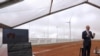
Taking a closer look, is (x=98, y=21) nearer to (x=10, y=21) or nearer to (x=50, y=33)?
(x=50, y=33)

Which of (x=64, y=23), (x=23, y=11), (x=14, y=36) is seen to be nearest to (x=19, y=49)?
(x=14, y=36)

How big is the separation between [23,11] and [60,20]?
2.43m

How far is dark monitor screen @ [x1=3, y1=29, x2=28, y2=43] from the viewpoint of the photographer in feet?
16.2

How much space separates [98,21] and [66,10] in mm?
1654

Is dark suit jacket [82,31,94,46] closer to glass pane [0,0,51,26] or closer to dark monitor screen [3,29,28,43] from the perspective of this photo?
glass pane [0,0,51,26]

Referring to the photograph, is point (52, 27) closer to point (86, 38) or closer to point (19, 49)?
point (86, 38)

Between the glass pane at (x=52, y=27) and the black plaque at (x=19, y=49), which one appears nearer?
the black plaque at (x=19, y=49)

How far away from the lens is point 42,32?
1245cm

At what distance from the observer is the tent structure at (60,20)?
37.8 ft

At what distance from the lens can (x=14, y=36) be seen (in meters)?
5.05

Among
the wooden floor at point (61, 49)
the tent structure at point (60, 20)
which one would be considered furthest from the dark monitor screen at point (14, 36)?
the tent structure at point (60, 20)

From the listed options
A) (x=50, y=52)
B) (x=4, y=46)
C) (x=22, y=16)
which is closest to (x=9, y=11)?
(x=22, y=16)

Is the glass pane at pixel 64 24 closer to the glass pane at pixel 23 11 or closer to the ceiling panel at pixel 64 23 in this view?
the ceiling panel at pixel 64 23

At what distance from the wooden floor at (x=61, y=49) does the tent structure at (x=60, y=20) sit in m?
0.45
